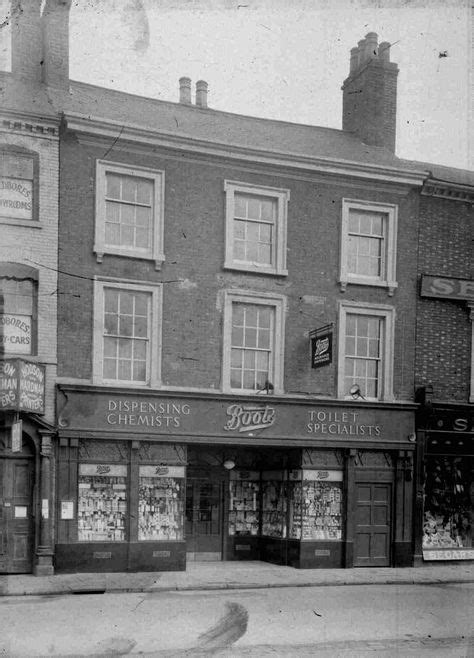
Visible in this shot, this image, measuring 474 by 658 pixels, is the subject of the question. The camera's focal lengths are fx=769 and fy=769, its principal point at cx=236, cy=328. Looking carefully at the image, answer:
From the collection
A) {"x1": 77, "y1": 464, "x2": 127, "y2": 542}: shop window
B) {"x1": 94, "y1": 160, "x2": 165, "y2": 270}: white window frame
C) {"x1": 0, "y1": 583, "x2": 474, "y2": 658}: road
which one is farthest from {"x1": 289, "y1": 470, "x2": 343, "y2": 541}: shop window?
{"x1": 94, "y1": 160, "x2": 165, "y2": 270}: white window frame

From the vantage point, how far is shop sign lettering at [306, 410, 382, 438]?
697 inches

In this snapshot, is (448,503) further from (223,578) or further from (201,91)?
(201,91)

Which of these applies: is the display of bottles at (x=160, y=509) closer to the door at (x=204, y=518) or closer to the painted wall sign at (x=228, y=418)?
the painted wall sign at (x=228, y=418)

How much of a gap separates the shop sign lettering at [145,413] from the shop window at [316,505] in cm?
320

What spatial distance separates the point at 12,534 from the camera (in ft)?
50.4

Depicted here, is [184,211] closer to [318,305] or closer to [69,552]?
[318,305]

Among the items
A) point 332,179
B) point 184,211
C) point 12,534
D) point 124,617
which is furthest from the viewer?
point 332,179

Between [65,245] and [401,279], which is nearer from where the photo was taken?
[65,245]

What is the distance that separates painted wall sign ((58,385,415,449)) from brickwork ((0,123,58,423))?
2.62 ft

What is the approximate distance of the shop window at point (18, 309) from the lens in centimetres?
1548

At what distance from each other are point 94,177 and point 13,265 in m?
2.56

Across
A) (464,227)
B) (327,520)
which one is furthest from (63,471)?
(464,227)

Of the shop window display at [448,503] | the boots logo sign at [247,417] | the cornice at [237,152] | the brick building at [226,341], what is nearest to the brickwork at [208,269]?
the brick building at [226,341]

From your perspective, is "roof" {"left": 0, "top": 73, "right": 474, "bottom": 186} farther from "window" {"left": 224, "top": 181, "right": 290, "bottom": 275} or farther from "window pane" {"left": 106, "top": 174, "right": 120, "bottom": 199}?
"window pane" {"left": 106, "top": 174, "right": 120, "bottom": 199}
